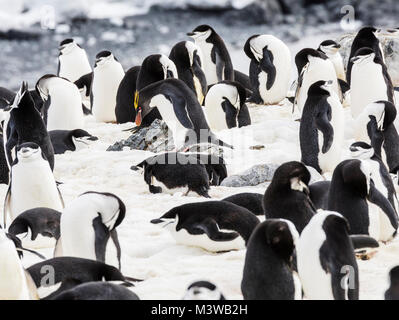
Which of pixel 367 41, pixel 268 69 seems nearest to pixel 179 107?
pixel 268 69

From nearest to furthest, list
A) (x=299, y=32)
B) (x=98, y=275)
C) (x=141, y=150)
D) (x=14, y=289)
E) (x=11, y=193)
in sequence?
(x=14, y=289), (x=98, y=275), (x=11, y=193), (x=141, y=150), (x=299, y=32)

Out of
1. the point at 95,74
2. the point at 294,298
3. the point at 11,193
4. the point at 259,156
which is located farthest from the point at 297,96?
the point at 294,298

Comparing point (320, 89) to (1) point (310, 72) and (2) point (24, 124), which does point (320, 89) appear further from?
(2) point (24, 124)

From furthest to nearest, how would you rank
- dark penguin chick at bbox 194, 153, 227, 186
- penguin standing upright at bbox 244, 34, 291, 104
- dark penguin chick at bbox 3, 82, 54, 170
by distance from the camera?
penguin standing upright at bbox 244, 34, 291, 104, dark penguin chick at bbox 194, 153, 227, 186, dark penguin chick at bbox 3, 82, 54, 170

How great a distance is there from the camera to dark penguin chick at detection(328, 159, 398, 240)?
15.4 ft

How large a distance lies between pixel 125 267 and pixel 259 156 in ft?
8.47

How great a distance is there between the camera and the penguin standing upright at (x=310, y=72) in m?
8.12

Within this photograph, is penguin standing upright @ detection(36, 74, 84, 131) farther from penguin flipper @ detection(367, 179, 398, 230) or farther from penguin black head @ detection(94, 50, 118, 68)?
penguin flipper @ detection(367, 179, 398, 230)

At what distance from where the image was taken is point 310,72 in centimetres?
812

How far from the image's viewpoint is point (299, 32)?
23.7 meters

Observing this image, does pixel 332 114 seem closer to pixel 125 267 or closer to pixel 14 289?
pixel 125 267

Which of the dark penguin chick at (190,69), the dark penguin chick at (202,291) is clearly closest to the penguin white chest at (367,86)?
the dark penguin chick at (190,69)

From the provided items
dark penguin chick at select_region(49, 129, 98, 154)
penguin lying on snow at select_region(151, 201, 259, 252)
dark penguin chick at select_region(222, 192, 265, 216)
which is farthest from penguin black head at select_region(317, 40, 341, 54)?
penguin lying on snow at select_region(151, 201, 259, 252)

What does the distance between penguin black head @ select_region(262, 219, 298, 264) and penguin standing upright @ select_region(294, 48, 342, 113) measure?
4400 millimetres
